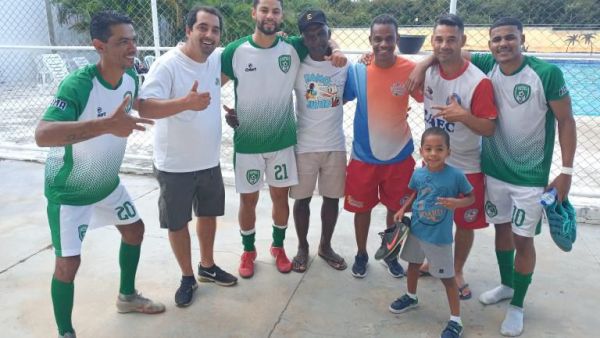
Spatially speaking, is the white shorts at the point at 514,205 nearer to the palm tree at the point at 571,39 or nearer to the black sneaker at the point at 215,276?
the black sneaker at the point at 215,276

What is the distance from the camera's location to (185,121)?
9.68 ft

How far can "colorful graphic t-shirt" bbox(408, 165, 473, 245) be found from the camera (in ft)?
8.93

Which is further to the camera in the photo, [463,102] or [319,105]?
[319,105]

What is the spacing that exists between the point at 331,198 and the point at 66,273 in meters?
1.79

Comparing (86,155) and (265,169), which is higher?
(86,155)

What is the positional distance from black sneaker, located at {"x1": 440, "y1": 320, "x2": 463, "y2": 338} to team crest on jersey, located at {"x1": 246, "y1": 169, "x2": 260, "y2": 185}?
153 cm

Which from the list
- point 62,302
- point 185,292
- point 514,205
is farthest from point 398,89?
point 62,302

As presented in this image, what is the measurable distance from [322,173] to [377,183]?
0.40 m

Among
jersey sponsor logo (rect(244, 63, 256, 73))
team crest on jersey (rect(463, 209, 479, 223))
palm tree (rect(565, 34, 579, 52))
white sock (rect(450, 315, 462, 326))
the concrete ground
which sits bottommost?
the concrete ground

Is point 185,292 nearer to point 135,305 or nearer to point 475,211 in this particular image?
point 135,305

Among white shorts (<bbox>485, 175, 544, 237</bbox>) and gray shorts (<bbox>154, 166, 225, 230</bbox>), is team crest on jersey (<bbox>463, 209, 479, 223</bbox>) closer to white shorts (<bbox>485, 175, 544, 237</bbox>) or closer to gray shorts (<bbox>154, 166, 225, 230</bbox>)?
white shorts (<bbox>485, 175, 544, 237</bbox>)

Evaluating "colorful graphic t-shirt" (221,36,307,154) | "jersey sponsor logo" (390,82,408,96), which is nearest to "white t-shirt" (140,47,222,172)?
"colorful graphic t-shirt" (221,36,307,154)

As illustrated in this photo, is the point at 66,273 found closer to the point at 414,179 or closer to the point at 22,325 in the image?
the point at 22,325

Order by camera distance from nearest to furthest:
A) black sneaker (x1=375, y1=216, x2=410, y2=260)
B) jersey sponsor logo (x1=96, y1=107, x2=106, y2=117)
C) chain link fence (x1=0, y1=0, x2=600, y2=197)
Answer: jersey sponsor logo (x1=96, y1=107, x2=106, y2=117)
black sneaker (x1=375, y1=216, x2=410, y2=260)
chain link fence (x1=0, y1=0, x2=600, y2=197)
